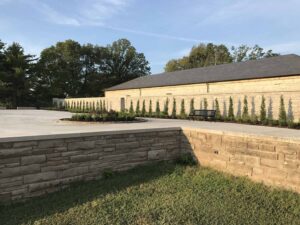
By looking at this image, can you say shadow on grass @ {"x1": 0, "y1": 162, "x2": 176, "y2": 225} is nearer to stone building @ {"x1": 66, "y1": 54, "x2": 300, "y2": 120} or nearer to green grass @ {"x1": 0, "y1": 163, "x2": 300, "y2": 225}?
green grass @ {"x1": 0, "y1": 163, "x2": 300, "y2": 225}

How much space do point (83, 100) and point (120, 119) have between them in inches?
909

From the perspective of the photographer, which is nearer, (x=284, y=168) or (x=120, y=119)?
(x=284, y=168)

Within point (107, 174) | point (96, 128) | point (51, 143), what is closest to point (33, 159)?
point (51, 143)

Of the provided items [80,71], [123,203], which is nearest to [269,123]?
[123,203]

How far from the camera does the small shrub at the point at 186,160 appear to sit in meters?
8.12

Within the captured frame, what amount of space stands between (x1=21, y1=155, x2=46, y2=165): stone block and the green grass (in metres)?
0.77

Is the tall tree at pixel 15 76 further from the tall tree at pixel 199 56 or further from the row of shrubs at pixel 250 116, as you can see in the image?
the tall tree at pixel 199 56

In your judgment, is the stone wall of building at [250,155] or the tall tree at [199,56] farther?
the tall tree at [199,56]

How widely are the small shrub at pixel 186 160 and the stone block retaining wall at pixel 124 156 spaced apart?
0.47ft

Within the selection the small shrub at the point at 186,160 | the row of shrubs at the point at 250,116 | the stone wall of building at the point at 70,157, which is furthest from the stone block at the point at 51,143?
the row of shrubs at the point at 250,116

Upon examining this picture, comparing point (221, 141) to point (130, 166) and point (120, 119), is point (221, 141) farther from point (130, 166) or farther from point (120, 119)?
point (120, 119)

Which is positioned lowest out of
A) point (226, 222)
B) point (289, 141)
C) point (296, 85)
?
point (226, 222)

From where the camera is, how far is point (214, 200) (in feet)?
19.1

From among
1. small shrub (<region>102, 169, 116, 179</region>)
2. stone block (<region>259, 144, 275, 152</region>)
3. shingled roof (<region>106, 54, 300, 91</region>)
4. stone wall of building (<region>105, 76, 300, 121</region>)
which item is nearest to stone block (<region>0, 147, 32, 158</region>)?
small shrub (<region>102, 169, 116, 179</region>)
